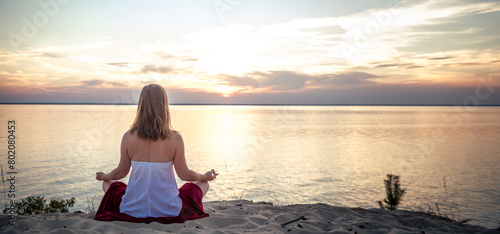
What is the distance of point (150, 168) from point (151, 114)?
809 millimetres

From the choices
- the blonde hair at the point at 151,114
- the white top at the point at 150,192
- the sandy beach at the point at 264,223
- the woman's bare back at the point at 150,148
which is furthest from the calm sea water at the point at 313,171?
the blonde hair at the point at 151,114

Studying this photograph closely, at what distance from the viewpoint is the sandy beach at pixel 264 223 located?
4.25 meters

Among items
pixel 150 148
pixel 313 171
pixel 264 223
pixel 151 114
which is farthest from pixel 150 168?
pixel 313 171

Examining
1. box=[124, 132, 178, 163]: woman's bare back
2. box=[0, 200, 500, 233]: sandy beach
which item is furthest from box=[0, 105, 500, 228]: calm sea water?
box=[124, 132, 178, 163]: woman's bare back

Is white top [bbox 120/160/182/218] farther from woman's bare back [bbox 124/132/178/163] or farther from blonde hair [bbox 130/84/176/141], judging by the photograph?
blonde hair [bbox 130/84/176/141]

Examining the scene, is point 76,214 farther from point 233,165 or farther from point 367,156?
point 367,156

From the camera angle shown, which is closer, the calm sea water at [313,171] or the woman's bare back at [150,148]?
the woman's bare back at [150,148]

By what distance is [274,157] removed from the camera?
864 inches

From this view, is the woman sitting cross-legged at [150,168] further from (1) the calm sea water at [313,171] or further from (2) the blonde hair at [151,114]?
(1) the calm sea water at [313,171]

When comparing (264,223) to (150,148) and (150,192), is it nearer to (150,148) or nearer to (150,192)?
(150,192)

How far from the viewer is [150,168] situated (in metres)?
4.52

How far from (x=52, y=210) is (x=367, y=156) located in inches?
785

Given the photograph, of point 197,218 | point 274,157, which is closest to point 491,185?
point 274,157

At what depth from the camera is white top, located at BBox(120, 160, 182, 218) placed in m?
4.53
